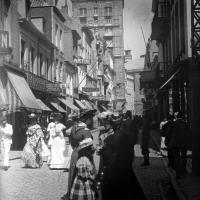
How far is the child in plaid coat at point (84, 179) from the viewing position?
5660mm

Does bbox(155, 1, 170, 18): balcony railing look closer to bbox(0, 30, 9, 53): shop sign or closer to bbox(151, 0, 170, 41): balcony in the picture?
bbox(151, 0, 170, 41): balcony

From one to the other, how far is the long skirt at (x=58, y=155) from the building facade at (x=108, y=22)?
35.4 m

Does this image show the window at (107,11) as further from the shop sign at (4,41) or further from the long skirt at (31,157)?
the long skirt at (31,157)

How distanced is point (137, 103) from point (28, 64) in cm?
1781

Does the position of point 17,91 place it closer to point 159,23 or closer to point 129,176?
point 159,23

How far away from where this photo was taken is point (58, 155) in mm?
12875

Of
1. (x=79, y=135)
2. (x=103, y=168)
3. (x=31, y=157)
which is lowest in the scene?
(x=31, y=157)

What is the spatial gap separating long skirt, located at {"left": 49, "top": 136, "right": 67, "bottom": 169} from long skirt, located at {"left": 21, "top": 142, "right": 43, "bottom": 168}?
480 mm

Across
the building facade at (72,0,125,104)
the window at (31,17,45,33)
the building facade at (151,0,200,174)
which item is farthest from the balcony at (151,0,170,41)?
the building facade at (72,0,125,104)

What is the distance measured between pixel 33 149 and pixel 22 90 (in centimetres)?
817

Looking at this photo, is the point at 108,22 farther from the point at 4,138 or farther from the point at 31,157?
the point at 4,138

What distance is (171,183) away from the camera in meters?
9.30

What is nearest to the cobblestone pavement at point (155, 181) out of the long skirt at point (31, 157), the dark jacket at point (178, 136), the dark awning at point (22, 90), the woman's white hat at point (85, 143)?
the dark jacket at point (178, 136)

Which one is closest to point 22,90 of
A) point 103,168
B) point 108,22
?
point 103,168
